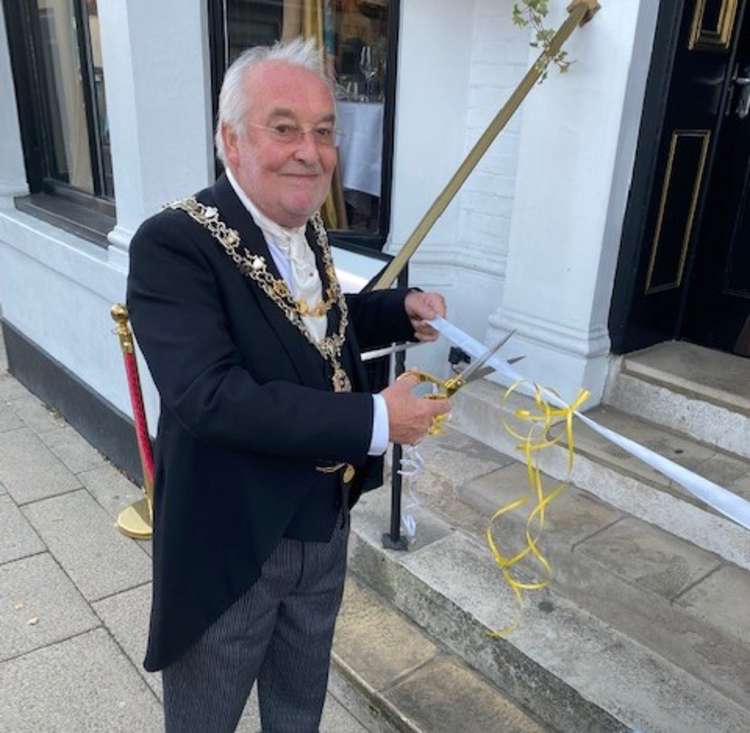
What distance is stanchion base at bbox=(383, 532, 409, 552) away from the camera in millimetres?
2842

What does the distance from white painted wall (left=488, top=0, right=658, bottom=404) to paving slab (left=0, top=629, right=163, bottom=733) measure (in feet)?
6.82

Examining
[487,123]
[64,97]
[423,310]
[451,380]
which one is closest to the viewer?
[451,380]

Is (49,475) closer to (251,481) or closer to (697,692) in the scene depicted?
(251,481)

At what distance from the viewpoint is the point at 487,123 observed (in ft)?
11.8

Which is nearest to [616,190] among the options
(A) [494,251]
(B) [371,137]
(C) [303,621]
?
(A) [494,251]

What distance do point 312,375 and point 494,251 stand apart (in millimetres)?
2381

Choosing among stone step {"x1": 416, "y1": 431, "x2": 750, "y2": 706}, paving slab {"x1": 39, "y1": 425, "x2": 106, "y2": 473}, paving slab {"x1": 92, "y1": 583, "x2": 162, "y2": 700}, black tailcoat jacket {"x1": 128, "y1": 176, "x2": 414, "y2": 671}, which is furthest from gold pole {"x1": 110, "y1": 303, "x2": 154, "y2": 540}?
stone step {"x1": 416, "y1": 431, "x2": 750, "y2": 706}

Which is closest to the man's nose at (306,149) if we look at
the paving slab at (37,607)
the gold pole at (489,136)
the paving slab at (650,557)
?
the gold pole at (489,136)

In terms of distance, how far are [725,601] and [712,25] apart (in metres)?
2.27

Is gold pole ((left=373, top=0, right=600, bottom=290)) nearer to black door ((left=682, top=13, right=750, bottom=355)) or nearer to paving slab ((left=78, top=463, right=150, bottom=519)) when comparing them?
black door ((left=682, top=13, right=750, bottom=355))

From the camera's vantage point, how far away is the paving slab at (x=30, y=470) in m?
3.86

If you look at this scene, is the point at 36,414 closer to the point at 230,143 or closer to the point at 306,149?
the point at 230,143

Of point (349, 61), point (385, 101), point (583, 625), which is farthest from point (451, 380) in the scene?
point (349, 61)

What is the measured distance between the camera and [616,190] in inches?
117
